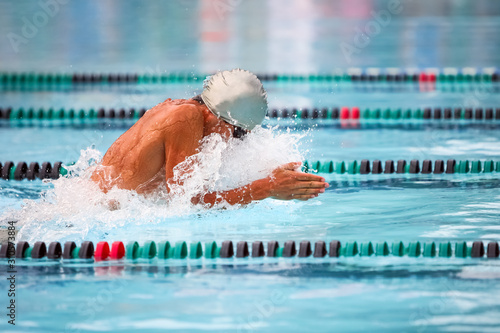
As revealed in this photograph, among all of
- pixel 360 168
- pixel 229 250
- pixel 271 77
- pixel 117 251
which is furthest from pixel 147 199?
pixel 271 77

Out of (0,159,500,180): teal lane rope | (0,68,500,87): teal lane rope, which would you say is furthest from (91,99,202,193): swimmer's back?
(0,68,500,87): teal lane rope

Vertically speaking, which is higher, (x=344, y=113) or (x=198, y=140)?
(x=344, y=113)

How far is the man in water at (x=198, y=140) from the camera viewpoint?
429cm

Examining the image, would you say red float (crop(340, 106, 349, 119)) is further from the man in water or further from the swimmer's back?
the swimmer's back

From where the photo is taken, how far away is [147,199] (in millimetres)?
4633

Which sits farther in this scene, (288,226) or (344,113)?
(344,113)

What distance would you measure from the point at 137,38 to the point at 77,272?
10302 mm

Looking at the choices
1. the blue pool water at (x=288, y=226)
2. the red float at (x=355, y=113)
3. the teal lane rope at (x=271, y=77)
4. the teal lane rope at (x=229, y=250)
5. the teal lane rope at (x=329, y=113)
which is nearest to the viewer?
the blue pool water at (x=288, y=226)

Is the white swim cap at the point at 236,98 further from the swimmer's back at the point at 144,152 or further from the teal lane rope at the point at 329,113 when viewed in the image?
the teal lane rope at the point at 329,113

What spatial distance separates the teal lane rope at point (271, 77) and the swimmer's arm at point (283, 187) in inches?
217

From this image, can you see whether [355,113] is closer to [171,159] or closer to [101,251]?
[171,159]

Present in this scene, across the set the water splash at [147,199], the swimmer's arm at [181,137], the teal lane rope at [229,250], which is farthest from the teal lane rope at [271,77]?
the teal lane rope at [229,250]

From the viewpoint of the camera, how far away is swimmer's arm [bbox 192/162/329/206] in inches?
165

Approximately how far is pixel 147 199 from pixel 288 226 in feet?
2.47
